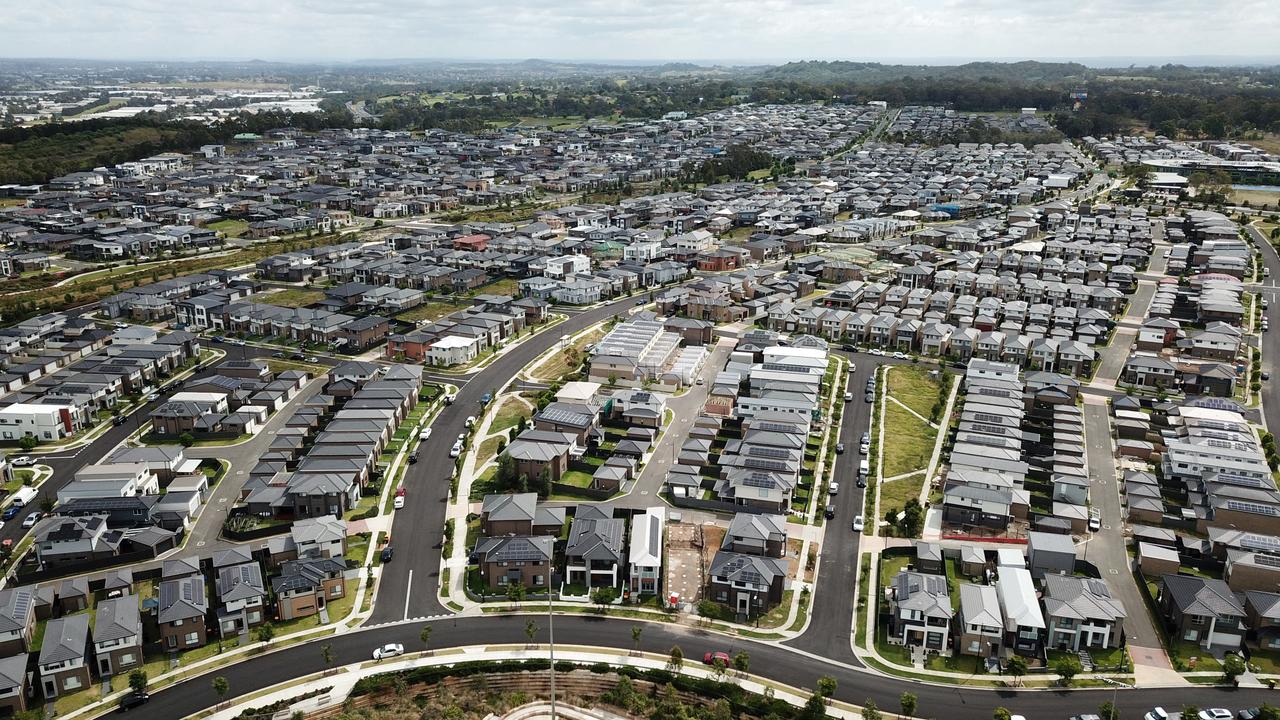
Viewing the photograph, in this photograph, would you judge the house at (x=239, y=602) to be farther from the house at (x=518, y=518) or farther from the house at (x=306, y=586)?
the house at (x=518, y=518)

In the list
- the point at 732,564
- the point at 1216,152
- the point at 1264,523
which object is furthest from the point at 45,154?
the point at 1216,152

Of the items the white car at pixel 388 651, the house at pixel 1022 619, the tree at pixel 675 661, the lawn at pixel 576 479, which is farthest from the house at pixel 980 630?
the white car at pixel 388 651

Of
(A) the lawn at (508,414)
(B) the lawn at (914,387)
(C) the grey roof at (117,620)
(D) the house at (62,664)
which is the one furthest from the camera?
(B) the lawn at (914,387)

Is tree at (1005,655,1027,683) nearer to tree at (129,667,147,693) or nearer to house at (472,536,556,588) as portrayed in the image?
house at (472,536,556,588)

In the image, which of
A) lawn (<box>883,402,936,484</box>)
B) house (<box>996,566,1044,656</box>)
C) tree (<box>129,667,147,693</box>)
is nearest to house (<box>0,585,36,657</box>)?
tree (<box>129,667,147,693</box>)

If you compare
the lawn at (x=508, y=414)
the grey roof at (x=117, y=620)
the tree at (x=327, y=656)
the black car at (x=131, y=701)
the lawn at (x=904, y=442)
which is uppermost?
the lawn at (x=904, y=442)

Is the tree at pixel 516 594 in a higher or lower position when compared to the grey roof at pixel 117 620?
lower

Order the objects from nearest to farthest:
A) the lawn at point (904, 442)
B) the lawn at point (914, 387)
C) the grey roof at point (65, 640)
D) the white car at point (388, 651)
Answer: the grey roof at point (65, 640) < the white car at point (388, 651) < the lawn at point (904, 442) < the lawn at point (914, 387)
